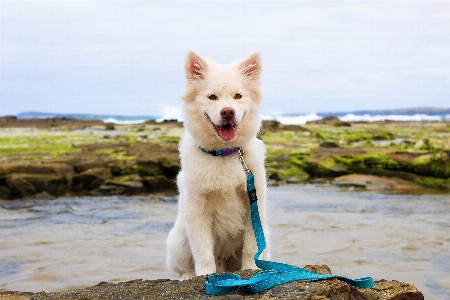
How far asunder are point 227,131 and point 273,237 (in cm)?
514

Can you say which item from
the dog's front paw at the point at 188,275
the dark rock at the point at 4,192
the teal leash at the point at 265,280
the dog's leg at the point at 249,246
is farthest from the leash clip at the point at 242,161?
the dark rock at the point at 4,192

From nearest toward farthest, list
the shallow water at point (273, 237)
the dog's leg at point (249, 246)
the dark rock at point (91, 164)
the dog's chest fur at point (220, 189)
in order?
1. the dog's chest fur at point (220, 189)
2. the dog's leg at point (249, 246)
3. the shallow water at point (273, 237)
4. the dark rock at point (91, 164)

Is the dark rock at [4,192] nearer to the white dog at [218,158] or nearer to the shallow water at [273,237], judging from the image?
the shallow water at [273,237]

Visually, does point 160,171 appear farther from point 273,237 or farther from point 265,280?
point 265,280

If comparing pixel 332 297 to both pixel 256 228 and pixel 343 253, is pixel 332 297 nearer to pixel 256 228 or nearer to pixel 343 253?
pixel 256 228

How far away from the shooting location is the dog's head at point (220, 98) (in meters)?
4.45

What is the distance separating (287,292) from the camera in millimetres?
3660

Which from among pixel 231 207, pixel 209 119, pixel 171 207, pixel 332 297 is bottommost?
pixel 171 207

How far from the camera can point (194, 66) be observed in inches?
184

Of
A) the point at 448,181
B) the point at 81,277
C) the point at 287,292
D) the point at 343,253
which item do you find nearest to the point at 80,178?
the point at 81,277

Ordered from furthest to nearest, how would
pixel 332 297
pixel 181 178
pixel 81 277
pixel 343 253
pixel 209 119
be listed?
1. pixel 343 253
2. pixel 81 277
3. pixel 181 178
4. pixel 209 119
5. pixel 332 297

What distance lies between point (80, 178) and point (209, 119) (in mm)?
11097

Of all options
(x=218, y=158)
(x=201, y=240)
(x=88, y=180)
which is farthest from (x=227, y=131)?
(x=88, y=180)

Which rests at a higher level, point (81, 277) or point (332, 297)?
point (332, 297)
